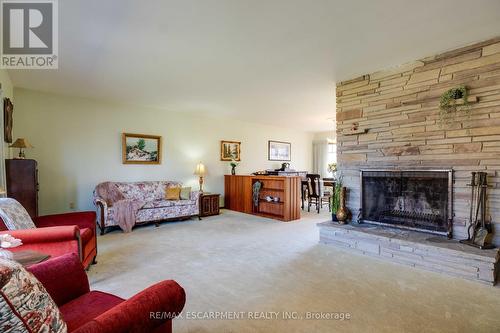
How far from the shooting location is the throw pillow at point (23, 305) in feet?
2.48

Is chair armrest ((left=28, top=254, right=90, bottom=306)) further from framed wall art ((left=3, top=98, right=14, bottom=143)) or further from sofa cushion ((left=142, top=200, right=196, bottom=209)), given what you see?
sofa cushion ((left=142, top=200, right=196, bottom=209))

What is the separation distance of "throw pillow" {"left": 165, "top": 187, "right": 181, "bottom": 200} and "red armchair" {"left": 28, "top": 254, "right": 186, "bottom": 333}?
4.11m

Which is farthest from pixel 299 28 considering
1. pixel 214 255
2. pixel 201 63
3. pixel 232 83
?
pixel 214 255

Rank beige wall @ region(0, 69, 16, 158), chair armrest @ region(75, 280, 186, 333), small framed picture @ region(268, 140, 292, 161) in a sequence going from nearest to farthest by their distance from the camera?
chair armrest @ region(75, 280, 186, 333) → beige wall @ region(0, 69, 16, 158) → small framed picture @ region(268, 140, 292, 161)

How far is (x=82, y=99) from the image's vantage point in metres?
5.07

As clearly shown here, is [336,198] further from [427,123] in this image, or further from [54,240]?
[54,240]

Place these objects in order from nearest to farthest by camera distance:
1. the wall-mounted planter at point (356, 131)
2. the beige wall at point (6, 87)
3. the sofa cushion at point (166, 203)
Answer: the beige wall at point (6, 87) < the wall-mounted planter at point (356, 131) < the sofa cushion at point (166, 203)

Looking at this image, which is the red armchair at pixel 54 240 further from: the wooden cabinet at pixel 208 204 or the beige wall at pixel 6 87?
the wooden cabinet at pixel 208 204

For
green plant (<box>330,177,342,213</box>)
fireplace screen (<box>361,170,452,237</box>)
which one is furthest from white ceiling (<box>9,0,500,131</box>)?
green plant (<box>330,177,342,213</box>)

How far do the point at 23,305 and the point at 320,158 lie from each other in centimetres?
951

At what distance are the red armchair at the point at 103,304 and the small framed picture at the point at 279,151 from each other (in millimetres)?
7194

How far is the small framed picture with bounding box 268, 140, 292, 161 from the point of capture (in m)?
8.46

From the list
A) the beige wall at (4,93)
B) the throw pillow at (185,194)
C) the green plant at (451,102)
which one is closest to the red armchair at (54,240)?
the beige wall at (4,93)

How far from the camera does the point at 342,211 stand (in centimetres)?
394
